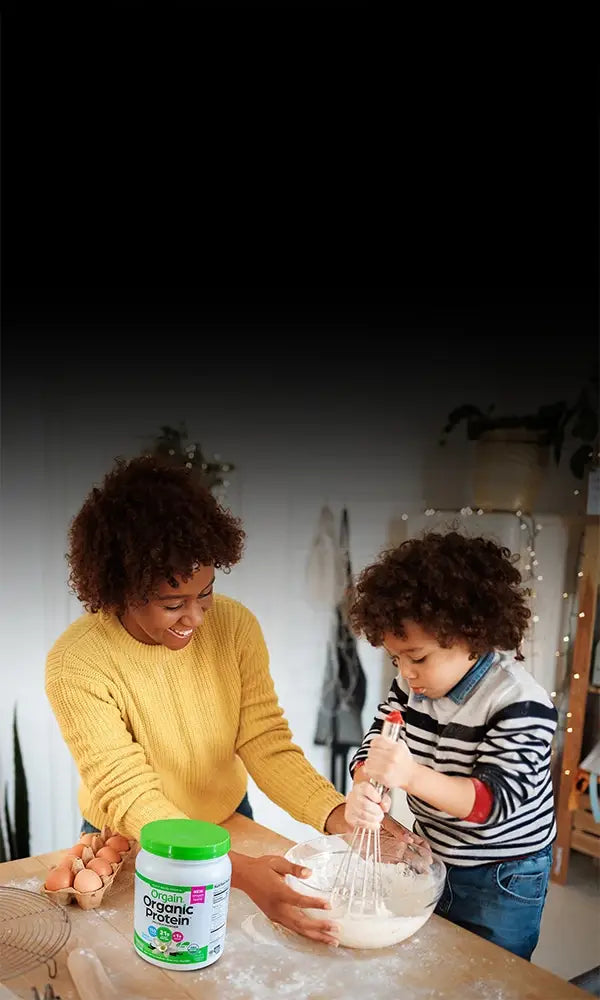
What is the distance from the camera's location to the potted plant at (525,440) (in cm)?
70

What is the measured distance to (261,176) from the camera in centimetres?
67

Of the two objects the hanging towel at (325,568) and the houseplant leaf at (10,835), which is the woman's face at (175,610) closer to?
the hanging towel at (325,568)

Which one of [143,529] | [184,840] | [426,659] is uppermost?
[143,529]

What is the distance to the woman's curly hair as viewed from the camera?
773 mm

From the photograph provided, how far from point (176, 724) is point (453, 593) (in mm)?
329

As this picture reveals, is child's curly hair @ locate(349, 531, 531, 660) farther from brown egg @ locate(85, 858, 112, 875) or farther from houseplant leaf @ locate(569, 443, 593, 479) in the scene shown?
brown egg @ locate(85, 858, 112, 875)

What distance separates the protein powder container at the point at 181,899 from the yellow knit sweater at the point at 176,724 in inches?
4.0

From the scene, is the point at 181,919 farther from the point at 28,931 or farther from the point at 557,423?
the point at 557,423

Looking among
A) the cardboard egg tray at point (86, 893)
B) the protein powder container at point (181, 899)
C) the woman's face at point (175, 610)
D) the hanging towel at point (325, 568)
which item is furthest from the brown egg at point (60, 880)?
the hanging towel at point (325, 568)

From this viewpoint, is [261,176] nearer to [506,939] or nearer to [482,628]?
[482,628]

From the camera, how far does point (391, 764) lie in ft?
2.29

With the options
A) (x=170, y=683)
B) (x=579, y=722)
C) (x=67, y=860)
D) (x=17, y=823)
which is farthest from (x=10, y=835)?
(x=579, y=722)

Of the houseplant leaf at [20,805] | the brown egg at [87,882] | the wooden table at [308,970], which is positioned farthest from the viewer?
the houseplant leaf at [20,805]

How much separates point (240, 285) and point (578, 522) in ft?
1.15
